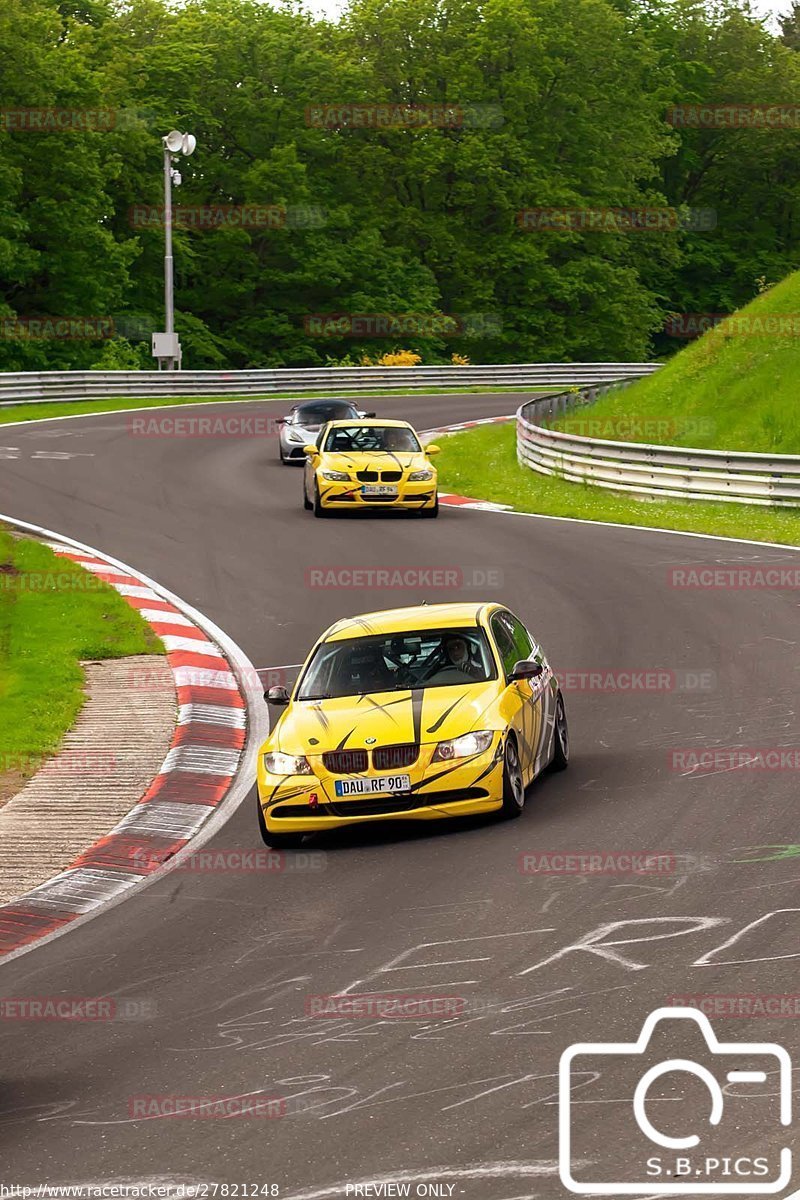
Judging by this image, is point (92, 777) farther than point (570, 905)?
Yes

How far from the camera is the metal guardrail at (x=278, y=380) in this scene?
49.6 meters

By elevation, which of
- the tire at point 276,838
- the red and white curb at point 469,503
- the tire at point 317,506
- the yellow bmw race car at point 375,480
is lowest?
the red and white curb at point 469,503

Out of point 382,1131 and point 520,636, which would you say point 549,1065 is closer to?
point 382,1131

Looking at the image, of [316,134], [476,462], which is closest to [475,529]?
[476,462]

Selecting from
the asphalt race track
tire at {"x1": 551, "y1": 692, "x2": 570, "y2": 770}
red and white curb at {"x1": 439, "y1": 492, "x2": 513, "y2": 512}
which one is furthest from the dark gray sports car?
tire at {"x1": 551, "y1": 692, "x2": 570, "y2": 770}

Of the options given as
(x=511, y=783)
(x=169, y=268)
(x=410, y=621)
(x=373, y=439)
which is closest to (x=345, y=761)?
(x=511, y=783)

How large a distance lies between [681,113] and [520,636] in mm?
83207

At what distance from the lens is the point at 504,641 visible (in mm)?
13477

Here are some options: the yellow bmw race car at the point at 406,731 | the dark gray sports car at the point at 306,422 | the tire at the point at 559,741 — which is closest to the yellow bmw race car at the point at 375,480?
the dark gray sports car at the point at 306,422

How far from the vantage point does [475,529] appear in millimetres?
27281

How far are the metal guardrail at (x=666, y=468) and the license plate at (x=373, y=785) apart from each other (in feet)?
58.0

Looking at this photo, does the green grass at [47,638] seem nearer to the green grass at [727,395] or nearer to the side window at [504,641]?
the side window at [504,641]

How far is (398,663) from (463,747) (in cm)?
A: 137

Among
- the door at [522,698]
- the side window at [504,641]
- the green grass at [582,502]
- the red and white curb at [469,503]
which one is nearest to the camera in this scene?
the door at [522,698]
